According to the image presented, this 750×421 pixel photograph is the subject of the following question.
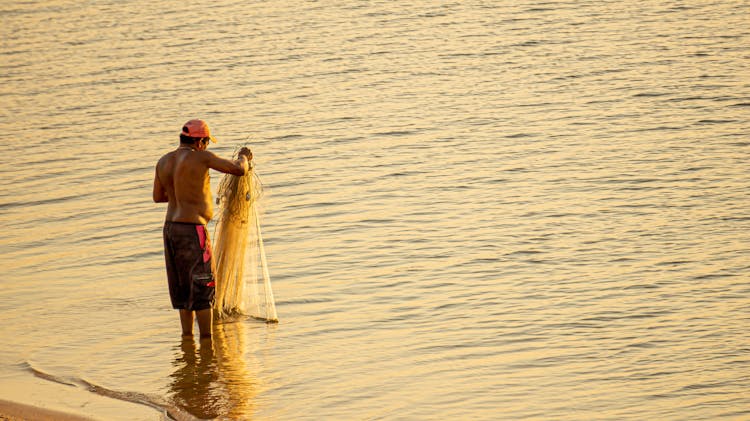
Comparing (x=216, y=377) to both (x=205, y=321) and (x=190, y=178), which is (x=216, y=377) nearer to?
(x=205, y=321)

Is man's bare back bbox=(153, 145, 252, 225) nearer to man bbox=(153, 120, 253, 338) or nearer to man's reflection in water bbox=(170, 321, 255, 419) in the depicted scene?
man bbox=(153, 120, 253, 338)

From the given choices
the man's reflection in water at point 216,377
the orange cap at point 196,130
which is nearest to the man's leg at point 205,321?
the man's reflection in water at point 216,377

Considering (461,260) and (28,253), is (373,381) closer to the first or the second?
(461,260)

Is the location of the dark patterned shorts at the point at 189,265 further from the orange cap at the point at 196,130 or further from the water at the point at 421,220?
the orange cap at the point at 196,130

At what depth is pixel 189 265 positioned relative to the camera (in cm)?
805

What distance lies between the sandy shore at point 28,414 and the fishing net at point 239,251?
2.01 meters

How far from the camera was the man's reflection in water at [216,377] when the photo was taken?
718cm

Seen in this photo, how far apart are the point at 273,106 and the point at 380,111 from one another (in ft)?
5.97

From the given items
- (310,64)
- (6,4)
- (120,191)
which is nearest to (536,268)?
(120,191)

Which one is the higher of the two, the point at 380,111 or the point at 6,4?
the point at 6,4

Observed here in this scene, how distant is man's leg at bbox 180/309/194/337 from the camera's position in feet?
27.6

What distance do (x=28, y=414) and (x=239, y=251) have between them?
2.45 meters

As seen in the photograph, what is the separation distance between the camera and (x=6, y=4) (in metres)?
33.5

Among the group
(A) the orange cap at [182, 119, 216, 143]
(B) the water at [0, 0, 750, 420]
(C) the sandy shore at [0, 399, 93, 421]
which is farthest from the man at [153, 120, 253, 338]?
(C) the sandy shore at [0, 399, 93, 421]
